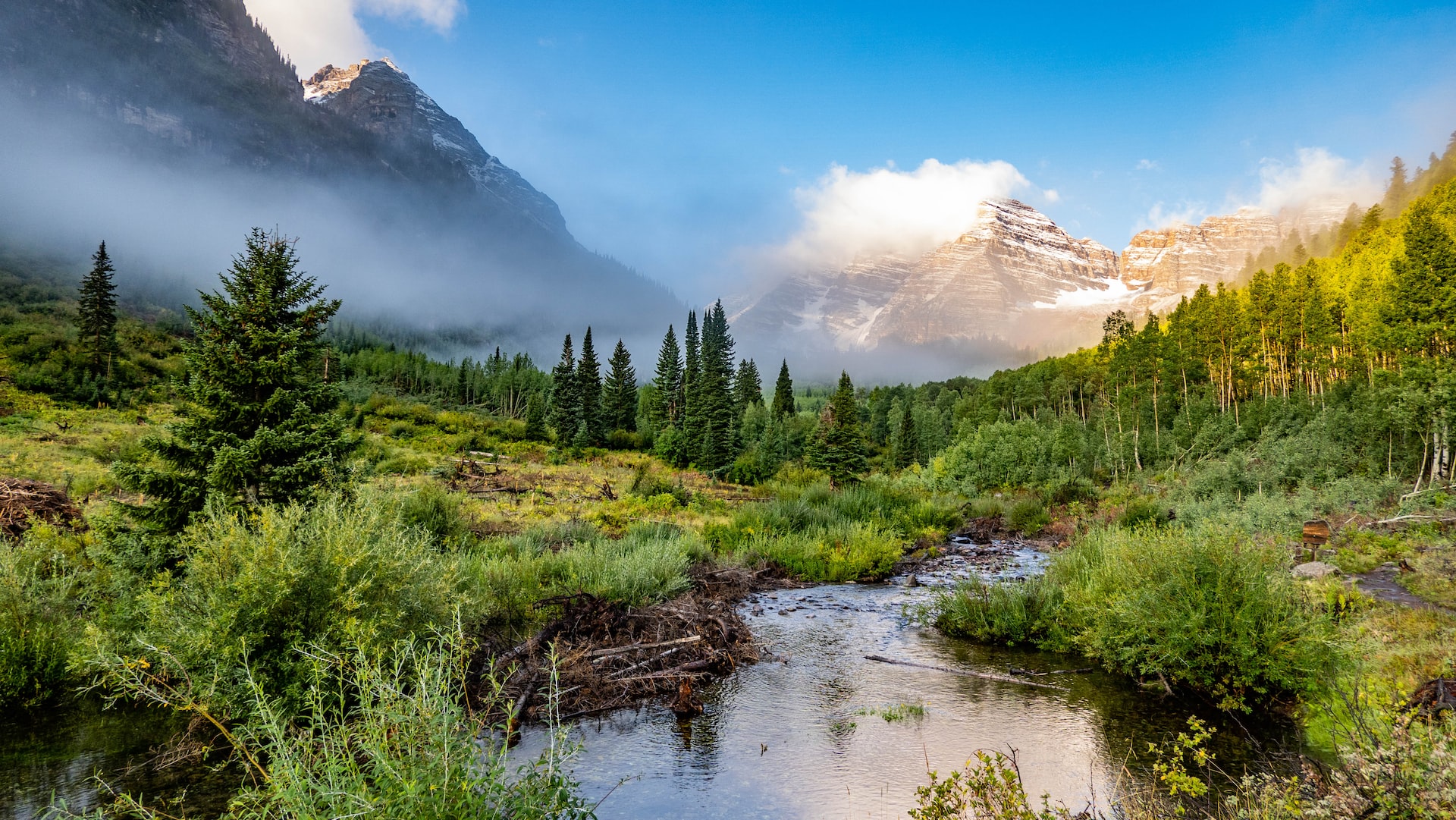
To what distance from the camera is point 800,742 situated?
756cm

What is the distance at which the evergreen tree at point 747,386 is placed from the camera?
9994 cm

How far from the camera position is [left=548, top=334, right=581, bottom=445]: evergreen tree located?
233ft

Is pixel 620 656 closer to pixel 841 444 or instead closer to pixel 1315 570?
pixel 1315 570

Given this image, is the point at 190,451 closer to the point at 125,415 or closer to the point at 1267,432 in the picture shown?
the point at 125,415

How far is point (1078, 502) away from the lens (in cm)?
3594

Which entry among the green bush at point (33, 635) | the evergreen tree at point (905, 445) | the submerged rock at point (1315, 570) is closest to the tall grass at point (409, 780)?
the green bush at point (33, 635)

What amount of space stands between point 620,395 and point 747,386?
25.4 m

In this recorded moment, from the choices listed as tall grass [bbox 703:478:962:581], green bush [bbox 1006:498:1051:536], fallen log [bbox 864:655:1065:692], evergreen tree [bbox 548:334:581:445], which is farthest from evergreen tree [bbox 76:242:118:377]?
green bush [bbox 1006:498:1051:536]

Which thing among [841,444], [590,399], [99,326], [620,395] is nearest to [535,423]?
[590,399]

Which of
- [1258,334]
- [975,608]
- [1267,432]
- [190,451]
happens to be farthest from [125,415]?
[1258,334]

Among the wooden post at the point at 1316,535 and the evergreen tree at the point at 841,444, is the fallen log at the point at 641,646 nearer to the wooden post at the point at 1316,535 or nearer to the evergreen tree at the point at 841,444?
the wooden post at the point at 1316,535

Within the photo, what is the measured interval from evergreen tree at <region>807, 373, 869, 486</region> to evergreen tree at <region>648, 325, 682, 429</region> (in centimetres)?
3238

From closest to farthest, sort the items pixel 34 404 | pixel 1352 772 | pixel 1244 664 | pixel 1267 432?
pixel 1352 772 < pixel 1244 664 < pixel 34 404 < pixel 1267 432

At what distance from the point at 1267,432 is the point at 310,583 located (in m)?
57.8
